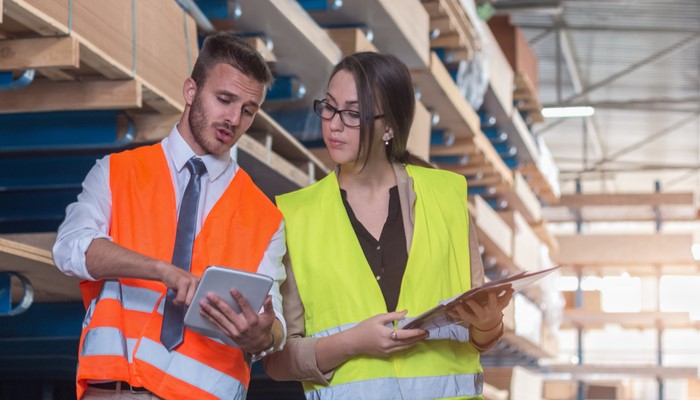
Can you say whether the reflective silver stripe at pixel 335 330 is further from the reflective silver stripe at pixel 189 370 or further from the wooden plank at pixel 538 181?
the wooden plank at pixel 538 181

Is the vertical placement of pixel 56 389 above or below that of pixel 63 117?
below

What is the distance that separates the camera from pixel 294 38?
4375 millimetres

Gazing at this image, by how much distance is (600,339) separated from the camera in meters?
25.0

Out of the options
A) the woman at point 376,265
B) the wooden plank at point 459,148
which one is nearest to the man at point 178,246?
the woman at point 376,265

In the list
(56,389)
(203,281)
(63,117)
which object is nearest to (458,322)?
(203,281)

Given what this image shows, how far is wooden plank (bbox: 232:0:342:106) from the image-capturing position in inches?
165

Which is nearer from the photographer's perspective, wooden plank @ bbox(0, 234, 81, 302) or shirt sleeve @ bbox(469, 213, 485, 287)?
shirt sleeve @ bbox(469, 213, 485, 287)

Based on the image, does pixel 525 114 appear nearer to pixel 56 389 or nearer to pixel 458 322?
pixel 56 389

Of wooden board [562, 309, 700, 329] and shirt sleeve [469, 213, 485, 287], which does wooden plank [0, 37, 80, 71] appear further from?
wooden board [562, 309, 700, 329]

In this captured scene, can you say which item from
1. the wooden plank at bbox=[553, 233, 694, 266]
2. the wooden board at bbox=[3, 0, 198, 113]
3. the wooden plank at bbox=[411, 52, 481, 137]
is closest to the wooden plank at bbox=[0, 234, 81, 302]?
the wooden board at bbox=[3, 0, 198, 113]

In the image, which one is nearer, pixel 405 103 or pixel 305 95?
pixel 405 103

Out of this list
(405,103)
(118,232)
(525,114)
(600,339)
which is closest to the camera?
(118,232)

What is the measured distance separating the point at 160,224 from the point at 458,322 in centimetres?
79

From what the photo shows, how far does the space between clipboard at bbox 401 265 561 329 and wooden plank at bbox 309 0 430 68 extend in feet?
8.61
